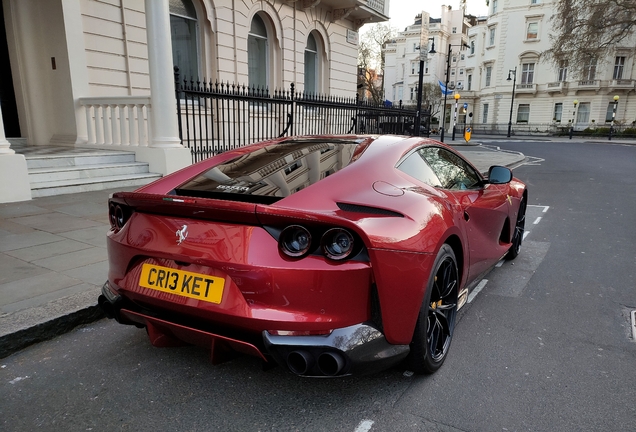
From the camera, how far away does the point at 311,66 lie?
703 inches

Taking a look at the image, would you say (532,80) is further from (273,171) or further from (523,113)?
(273,171)

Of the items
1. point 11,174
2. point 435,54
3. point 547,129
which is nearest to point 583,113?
point 547,129

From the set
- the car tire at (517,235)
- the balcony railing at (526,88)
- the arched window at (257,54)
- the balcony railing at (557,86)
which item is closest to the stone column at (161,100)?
the arched window at (257,54)

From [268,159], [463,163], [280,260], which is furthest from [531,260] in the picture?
[280,260]

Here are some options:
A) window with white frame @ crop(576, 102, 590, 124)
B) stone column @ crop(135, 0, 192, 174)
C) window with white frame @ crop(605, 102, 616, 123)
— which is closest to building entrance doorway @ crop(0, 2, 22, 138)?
stone column @ crop(135, 0, 192, 174)

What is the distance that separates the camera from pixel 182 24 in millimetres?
12211

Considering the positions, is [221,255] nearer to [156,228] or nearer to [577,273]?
[156,228]

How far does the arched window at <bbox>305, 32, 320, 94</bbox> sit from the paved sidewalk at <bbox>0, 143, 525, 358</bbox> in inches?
491

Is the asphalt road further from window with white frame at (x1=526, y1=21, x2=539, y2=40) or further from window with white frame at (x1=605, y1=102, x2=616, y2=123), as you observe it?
window with white frame at (x1=526, y1=21, x2=539, y2=40)

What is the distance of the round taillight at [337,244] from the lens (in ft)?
6.77

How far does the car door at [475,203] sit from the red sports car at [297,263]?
1.32ft

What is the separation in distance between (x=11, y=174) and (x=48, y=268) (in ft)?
11.6

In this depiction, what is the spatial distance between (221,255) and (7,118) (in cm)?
1060

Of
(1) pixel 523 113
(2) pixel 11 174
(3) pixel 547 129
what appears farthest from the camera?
(1) pixel 523 113
